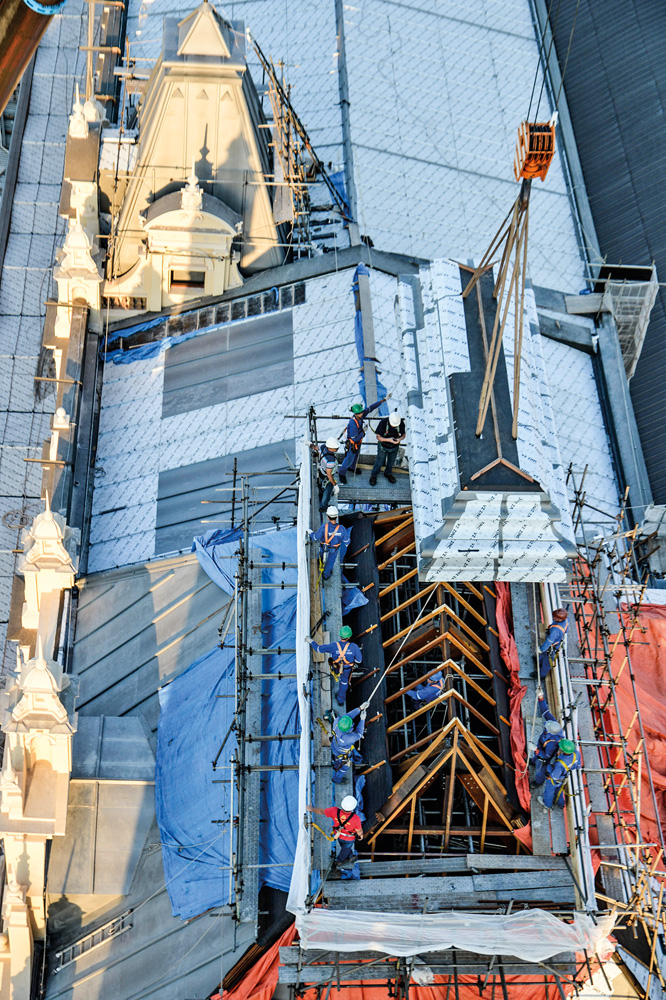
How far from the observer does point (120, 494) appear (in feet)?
138

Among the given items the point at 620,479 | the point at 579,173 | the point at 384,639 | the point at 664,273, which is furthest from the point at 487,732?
the point at 579,173

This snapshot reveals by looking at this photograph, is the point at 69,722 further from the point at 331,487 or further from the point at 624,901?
the point at 624,901

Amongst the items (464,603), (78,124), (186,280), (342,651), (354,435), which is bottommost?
(342,651)

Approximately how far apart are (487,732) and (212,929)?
341 inches

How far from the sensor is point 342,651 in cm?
2992

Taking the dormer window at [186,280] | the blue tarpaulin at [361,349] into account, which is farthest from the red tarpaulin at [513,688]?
the dormer window at [186,280]

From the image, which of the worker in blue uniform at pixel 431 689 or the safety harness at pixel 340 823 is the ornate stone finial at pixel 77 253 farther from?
the safety harness at pixel 340 823

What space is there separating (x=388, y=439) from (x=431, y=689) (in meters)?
6.64

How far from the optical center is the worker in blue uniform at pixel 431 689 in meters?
30.3

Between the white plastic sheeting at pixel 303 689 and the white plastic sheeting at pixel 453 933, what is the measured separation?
741mm

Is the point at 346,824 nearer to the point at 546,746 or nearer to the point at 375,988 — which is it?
the point at 375,988

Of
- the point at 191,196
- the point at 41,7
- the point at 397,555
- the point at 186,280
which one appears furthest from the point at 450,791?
the point at 186,280

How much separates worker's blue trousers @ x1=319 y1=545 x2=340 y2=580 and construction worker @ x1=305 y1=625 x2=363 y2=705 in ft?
6.67

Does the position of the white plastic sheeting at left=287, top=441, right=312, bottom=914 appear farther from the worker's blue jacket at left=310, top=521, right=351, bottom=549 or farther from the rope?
the rope
